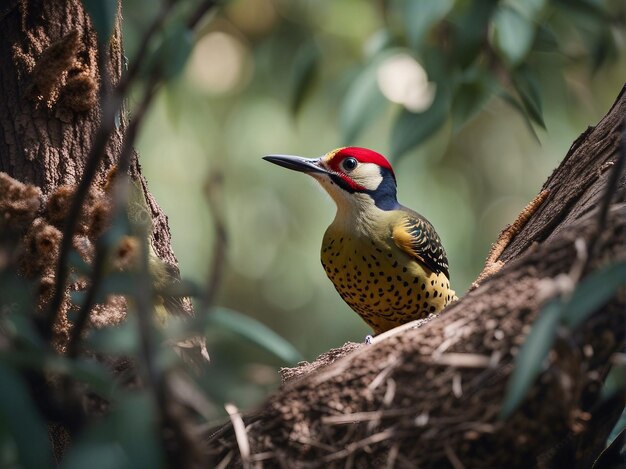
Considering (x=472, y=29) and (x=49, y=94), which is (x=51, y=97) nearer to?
(x=49, y=94)

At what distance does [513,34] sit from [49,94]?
1.34 m

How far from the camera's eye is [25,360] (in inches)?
48.1

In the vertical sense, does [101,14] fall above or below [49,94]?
below

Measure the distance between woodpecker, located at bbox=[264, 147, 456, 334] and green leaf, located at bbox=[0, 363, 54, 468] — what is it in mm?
1981

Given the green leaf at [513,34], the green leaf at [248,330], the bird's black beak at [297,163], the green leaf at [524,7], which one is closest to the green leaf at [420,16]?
the green leaf at [513,34]

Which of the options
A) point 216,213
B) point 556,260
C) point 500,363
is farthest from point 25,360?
point 556,260

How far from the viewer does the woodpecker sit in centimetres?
312

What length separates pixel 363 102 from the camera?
3.17m

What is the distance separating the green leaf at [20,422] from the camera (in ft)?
3.89

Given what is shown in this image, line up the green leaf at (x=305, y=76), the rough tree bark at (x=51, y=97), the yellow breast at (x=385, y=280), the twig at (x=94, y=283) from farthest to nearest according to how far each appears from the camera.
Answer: the green leaf at (x=305, y=76), the yellow breast at (x=385, y=280), the rough tree bark at (x=51, y=97), the twig at (x=94, y=283)

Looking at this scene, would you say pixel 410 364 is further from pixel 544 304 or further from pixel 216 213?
pixel 216 213

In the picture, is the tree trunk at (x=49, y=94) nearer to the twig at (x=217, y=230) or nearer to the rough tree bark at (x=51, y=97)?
the rough tree bark at (x=51, y=97)

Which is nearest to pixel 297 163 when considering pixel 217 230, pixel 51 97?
pixel 51 97

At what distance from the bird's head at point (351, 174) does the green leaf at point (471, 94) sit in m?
0.57
